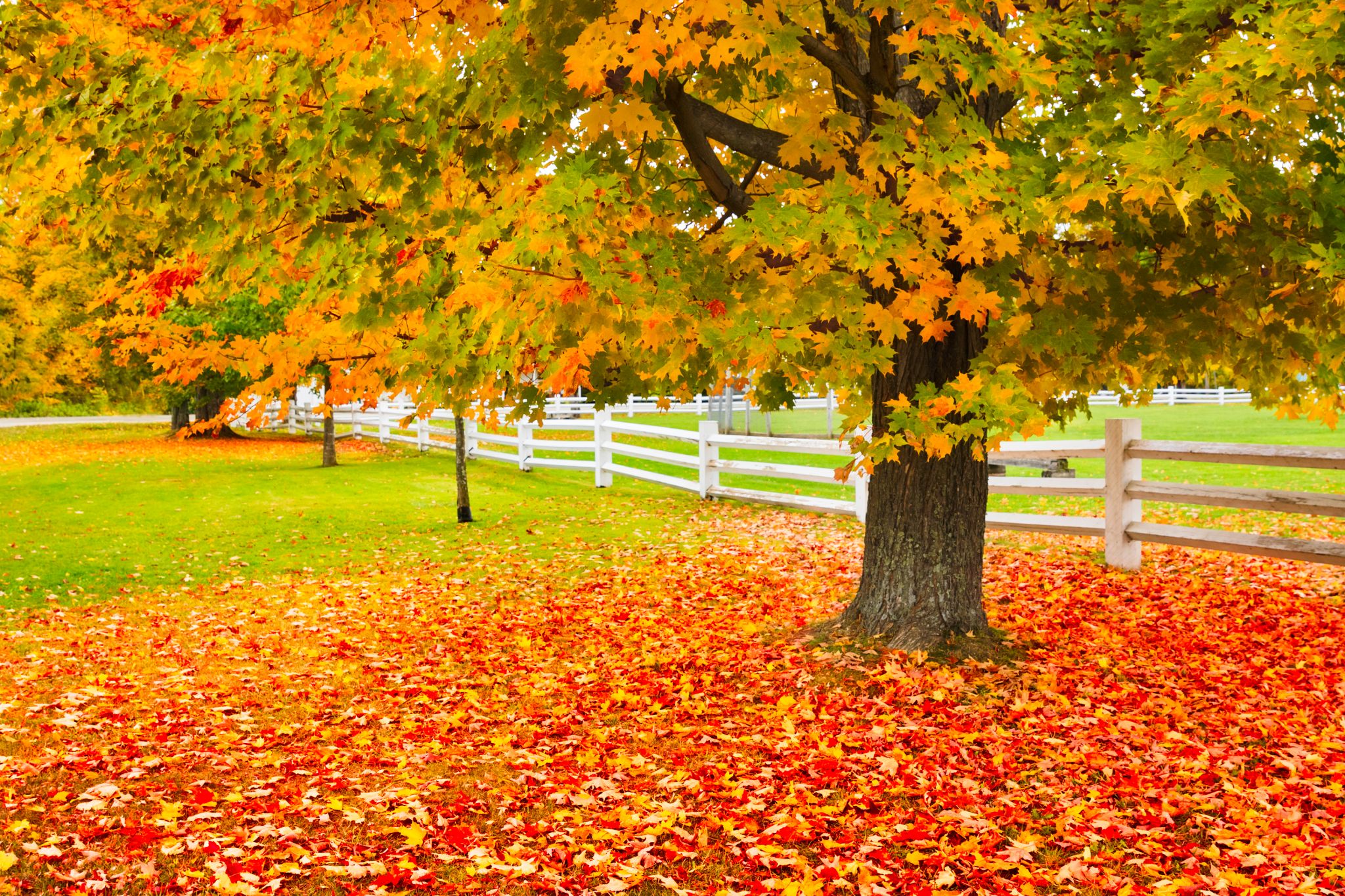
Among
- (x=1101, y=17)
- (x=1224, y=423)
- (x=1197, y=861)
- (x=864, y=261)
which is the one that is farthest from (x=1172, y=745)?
(x=1224, y=423)

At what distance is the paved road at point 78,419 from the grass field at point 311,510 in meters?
16.7

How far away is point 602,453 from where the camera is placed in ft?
60.5

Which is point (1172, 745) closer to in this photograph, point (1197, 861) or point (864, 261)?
point (1197, 861)

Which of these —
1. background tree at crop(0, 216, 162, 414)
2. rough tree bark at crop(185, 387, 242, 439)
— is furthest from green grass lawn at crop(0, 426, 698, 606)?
rough tree bark at crop(185, 387, 242, 439)

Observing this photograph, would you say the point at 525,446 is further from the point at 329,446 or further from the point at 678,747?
the point at 678,747

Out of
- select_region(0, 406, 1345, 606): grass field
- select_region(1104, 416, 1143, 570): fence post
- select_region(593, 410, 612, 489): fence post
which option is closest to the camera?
select_region(1104, 416, 1143, 570): fence post

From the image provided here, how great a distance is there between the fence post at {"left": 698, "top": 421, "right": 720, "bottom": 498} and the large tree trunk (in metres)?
8.94

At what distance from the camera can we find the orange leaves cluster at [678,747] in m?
4.25

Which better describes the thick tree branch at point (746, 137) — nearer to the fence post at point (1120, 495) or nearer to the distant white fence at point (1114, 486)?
the distant white fence at point (1114, 486)

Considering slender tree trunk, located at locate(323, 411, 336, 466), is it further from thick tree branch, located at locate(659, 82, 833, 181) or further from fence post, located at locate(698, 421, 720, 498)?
thick tree branch, located at locate(659, 82, 833, 181)

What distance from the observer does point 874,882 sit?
4047mm

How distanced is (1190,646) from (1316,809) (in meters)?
2.67

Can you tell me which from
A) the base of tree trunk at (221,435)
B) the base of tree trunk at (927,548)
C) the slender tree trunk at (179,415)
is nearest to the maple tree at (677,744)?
the base of tree trunk at (927,548)

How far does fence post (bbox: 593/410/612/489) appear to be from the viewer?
18359mm
